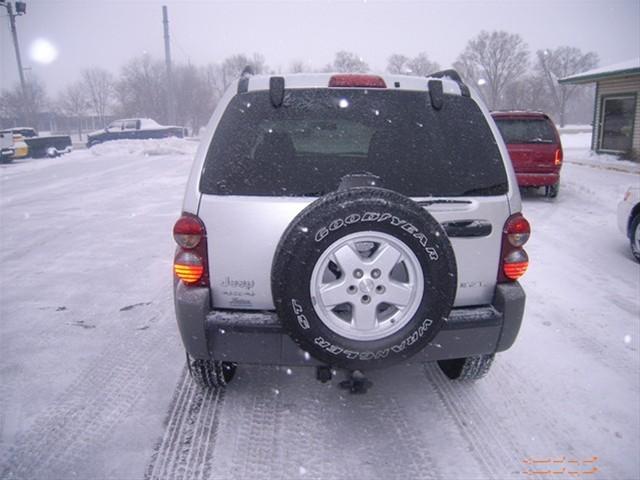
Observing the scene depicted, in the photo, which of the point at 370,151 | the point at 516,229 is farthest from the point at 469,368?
the point at 370,151

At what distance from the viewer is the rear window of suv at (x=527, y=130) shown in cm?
973

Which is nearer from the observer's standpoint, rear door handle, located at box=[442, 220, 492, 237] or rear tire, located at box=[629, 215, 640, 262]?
rear door handle, located at box=[442, 220, 492, 237]

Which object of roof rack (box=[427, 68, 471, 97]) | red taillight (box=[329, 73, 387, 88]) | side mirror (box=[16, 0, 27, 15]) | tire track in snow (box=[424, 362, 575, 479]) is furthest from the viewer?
side mirror (box=[16, 0, 27, 15])

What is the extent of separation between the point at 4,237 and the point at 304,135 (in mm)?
6256

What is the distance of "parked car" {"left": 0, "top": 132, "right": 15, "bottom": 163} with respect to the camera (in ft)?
62.7

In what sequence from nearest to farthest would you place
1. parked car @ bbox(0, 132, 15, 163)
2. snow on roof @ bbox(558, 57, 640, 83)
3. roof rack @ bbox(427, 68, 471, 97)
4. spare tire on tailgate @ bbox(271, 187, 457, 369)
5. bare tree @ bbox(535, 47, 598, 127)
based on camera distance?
spare tire on tailgate @ bbox(271, 187, 457, 369) → roof rack @ bbox(427, 68, 471, 97) → snow on roof @ bbox(558, 57, 640, 83) → parked car @ bbox(0, 132, 15, 163) → bare tree @ bbox(535, 47, 598, 127)

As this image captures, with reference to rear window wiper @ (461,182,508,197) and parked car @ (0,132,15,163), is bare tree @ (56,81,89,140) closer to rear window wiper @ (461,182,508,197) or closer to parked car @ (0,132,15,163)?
parked car @ (0,132,15,163)

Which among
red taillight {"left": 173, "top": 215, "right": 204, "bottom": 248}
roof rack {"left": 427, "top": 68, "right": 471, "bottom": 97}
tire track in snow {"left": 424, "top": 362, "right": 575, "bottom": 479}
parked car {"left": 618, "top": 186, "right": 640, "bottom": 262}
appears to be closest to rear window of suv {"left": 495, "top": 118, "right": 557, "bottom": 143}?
parked car {"left": 618, "top": 186, "right": 640, "bottom": 262}

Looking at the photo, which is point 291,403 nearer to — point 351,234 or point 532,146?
point 351,234

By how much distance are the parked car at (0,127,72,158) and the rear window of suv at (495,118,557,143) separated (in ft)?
63.2

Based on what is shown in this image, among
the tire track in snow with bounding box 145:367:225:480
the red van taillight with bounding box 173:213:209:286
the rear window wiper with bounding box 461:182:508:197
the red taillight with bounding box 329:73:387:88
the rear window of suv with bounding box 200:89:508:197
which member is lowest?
the tire track in snow with bounding box 145:367:225:480

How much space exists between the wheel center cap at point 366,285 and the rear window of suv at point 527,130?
859 centimetres

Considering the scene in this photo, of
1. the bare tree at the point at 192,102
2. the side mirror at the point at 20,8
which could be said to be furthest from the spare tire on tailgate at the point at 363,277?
the bare tree at the point at 192,102

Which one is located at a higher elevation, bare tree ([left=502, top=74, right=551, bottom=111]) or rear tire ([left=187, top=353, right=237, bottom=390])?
bare tree ([left=502, top=74, right=551, bottom=111])
